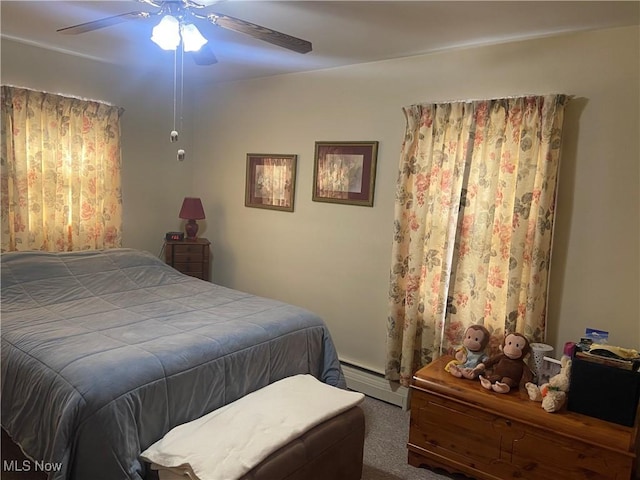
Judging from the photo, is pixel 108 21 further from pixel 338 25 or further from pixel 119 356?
pixel 119 356

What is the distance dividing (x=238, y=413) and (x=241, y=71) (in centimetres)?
277

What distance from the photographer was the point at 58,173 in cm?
339

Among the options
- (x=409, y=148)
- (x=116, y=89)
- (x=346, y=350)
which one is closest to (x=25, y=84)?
(x=116, y=89)

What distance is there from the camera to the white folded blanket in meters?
1.71

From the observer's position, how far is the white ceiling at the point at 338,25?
2.19 metres

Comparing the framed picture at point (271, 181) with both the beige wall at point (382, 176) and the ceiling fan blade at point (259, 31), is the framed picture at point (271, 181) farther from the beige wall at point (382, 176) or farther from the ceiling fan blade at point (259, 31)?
the ceiling fan blade at point (259, 31)

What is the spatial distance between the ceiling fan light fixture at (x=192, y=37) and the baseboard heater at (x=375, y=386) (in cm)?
248

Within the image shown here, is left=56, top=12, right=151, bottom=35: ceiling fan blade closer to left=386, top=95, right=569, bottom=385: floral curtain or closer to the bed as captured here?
the bed

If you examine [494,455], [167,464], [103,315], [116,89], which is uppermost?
[116,89]

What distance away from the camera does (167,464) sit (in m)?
1.74

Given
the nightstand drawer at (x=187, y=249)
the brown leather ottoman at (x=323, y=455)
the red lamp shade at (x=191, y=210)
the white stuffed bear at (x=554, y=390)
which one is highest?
the red lamp shade at (x=191, y=210)

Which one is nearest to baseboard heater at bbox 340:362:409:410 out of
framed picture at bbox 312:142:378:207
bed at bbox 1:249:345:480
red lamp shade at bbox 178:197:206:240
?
bed at bbox 1:249:345:480

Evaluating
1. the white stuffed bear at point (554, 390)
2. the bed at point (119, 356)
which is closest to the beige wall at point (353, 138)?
the white stuffed bear at point (554, 390)

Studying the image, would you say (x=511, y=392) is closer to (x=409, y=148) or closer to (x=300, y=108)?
(x=409, y=148)
